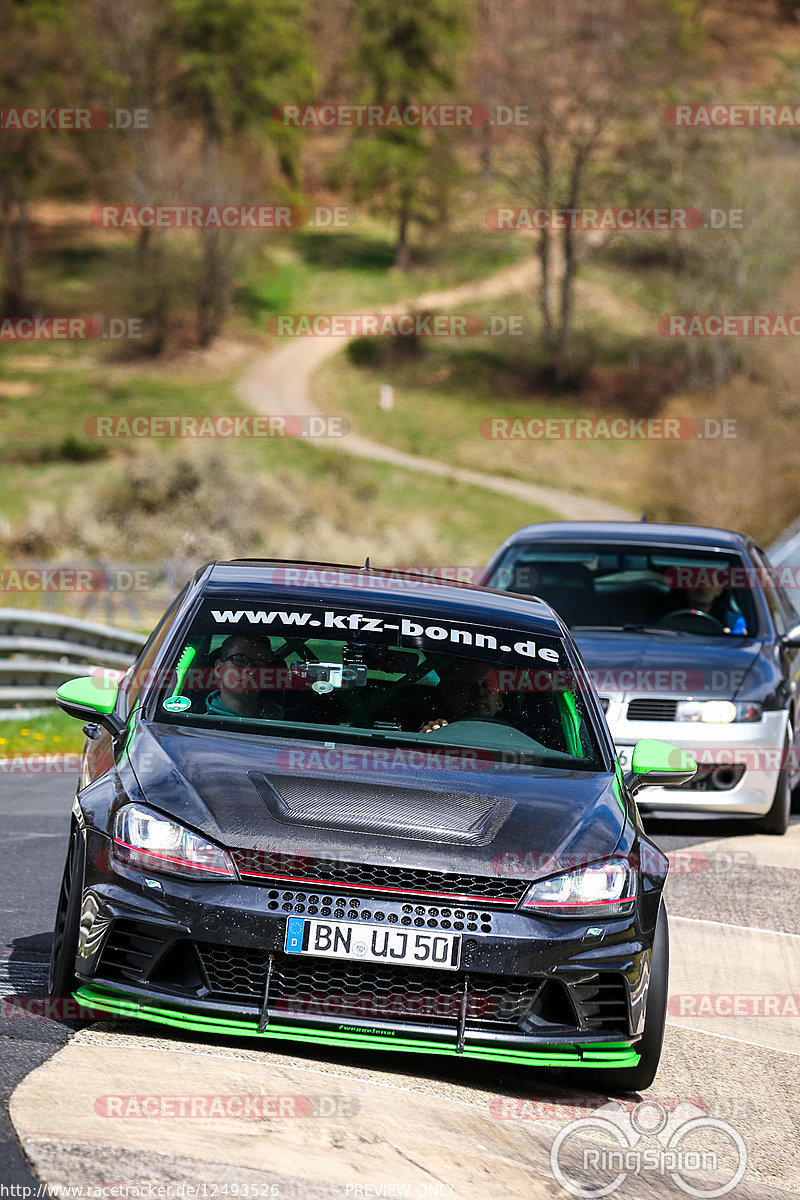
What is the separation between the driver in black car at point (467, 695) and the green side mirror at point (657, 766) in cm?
52

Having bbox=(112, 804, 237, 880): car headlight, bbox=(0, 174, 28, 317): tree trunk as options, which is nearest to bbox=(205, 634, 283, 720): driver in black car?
bbox=(112, 804, 237, 880): car headlight

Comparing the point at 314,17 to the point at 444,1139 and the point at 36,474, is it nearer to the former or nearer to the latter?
the point at 36,474

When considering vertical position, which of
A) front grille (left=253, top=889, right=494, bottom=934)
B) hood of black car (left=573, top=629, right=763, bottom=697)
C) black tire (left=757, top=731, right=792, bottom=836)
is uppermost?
front grille (left=253, top=889, right=494, bottom=934)

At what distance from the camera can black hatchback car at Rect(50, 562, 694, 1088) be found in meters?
4.27

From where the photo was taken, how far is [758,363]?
2092 inches

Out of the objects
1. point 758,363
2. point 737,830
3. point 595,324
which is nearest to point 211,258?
point 595,324

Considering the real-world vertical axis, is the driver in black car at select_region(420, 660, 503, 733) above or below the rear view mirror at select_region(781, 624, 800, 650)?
above

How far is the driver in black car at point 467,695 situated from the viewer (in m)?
5.49

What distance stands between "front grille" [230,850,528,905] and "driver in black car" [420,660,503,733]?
1.18 metres

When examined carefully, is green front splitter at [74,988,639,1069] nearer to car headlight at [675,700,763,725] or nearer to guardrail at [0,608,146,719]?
car headlight at [675,700,763,725]

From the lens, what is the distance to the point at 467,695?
18.2ft

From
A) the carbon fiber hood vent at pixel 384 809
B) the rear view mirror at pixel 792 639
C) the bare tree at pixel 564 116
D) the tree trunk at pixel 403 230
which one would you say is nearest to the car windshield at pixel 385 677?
the carbon fiber hood vent at pixel 384 809

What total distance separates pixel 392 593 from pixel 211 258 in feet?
222

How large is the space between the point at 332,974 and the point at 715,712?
219 inches
